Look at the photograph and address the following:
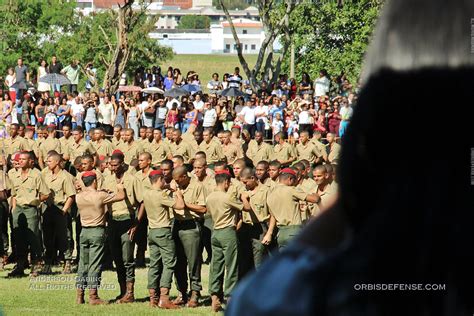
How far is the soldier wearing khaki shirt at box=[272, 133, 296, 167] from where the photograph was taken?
2259 cm

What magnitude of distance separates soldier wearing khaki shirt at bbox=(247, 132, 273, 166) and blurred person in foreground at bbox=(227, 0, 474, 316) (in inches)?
845

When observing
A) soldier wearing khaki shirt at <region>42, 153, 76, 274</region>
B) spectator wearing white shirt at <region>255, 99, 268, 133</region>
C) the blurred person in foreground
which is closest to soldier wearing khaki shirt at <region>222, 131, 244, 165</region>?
spectator wearing white shirt at <region>255, 99, 268, 133</region>

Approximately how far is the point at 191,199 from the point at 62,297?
2436mm

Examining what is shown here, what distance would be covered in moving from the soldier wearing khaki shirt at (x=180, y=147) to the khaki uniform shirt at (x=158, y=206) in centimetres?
793

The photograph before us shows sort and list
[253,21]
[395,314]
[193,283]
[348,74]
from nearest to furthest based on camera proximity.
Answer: [395,314], [193,283], [348,74], [253,21]

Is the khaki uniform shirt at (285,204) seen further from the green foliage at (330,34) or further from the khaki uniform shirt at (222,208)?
the green foliage at (330,34)

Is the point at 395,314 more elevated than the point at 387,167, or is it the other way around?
the point at 387,167

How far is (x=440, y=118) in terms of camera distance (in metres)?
1.09

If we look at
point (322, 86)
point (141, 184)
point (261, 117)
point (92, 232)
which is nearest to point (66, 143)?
point (261, 117)

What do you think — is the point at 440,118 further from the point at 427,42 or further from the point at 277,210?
the point at 277,210

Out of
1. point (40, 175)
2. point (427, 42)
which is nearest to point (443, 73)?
point (427, 42)

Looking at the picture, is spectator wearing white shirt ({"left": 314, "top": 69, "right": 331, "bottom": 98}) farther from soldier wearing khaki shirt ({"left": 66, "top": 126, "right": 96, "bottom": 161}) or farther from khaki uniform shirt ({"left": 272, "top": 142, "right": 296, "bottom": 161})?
soldier wearing khaki shirt ({"left": 66, "top": 126, "right": 96, "bottom": 161})

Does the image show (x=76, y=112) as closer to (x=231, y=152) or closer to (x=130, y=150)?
(x=130, y=150)

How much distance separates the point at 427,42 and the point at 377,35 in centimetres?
6
